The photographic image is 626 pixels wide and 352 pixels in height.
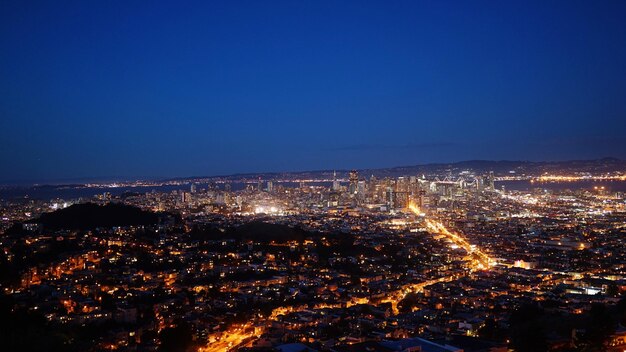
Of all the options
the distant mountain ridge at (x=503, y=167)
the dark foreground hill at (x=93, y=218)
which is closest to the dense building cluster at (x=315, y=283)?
the dark foreground hill at (x=93, y=218)

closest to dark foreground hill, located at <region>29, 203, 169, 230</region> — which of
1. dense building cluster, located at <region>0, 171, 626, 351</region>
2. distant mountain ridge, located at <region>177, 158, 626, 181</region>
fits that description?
dense building cluster, located at <region>0, 171, 626, 351</region>

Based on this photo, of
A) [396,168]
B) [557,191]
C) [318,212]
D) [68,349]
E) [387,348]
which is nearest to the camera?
[68,349]

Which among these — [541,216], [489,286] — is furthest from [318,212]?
[489,286]

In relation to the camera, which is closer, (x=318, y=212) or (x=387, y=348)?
(x=387, y=348)

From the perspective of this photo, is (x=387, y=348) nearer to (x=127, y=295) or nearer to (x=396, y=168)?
(x=127, y=295)

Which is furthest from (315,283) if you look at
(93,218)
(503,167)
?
(503,167)

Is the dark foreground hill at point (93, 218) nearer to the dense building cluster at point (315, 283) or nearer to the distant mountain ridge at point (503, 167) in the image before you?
the dense building cluster at point (315, 283)

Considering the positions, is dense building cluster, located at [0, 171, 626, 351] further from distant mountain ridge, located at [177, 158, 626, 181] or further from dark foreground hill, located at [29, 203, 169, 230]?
distant mountain ridge, located at [177, 158, 626, 181]

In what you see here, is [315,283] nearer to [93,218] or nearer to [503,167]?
[93,218]
